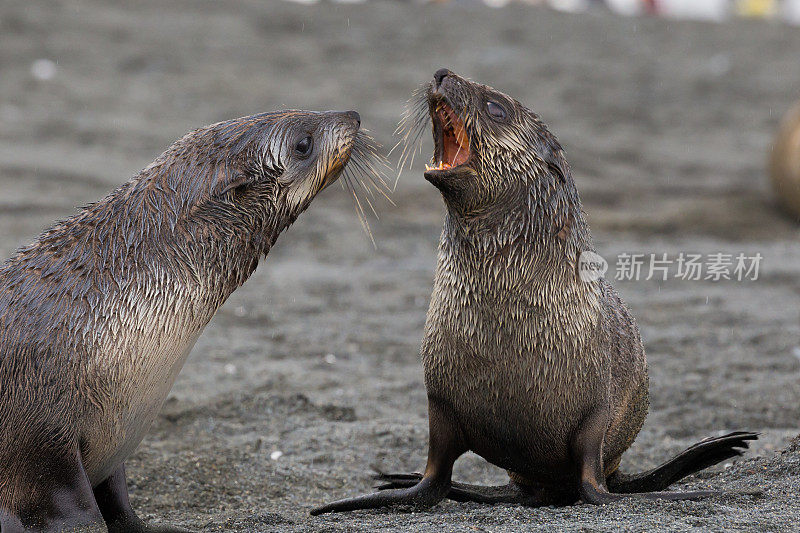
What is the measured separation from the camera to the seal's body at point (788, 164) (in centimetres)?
941

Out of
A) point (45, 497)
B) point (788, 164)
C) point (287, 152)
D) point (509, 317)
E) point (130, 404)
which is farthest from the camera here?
point (788, 164)

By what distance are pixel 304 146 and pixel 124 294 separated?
808 millimetres

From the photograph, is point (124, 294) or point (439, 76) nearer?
point (124, 294)

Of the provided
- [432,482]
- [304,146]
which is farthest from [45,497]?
[304,146]

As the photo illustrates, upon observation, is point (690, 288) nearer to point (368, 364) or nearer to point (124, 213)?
point (368, 364)

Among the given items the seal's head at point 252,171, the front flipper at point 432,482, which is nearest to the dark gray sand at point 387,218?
the front flipper at point 432,482

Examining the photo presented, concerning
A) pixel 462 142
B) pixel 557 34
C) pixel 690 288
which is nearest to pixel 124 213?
pixel 462 142

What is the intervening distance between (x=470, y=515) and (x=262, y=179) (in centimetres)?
130

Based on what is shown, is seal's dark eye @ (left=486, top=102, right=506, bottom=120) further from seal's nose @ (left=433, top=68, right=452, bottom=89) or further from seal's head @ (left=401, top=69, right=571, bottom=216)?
seal's nose @ (left=433, top=68, right=452, bottom=89)

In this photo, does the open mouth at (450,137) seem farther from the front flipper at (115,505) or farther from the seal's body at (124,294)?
the front flipper at (115,505)

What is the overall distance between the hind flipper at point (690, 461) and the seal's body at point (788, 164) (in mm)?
6176

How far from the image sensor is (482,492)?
12.8 ft

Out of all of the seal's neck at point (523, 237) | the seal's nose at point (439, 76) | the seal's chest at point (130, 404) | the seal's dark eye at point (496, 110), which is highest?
the seal's nose at point (439, 76)

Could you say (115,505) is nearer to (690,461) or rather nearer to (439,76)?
(439,76)
